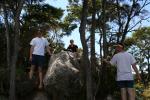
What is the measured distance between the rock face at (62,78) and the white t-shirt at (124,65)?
364 cm

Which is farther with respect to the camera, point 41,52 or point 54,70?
point 54,70

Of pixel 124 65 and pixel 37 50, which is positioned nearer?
pixel 124 65

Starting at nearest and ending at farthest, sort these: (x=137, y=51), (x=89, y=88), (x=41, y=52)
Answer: (x=41, y=52), (x=89, y=88), (x=137, y=51)

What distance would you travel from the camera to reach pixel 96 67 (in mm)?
17047

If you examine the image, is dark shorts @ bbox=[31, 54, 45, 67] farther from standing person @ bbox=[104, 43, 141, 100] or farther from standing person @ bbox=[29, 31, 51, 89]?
standing person @ bbox=[104, 43, 141, 100]

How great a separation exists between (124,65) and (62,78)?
3.97 metres

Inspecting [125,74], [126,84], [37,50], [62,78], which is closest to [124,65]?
[125,74]

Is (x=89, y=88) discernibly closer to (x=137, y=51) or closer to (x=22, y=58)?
(x=22, y=58)

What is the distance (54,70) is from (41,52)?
4.69 feet

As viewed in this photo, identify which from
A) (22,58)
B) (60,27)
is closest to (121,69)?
(22,58)

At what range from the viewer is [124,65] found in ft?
40.5

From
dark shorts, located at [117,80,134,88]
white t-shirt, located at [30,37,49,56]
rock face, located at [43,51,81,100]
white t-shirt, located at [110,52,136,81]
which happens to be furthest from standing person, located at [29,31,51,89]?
dark shorts, located at [117,80,134,88]

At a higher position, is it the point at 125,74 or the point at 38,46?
the point at 38,46

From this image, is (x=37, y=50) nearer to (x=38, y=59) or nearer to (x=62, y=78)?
(x=38, y=59)
